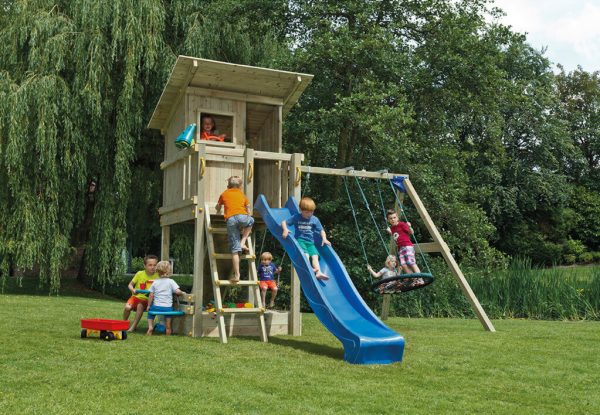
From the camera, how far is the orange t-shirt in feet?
29.0

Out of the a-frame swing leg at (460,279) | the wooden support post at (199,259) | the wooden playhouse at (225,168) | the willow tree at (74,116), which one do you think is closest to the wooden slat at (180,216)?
the wooden playhouse at (225,168)

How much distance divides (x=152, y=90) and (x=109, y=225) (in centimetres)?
339

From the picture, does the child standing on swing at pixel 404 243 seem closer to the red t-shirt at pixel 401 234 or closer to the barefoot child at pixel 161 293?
the red t-shirt at pixel 401 234

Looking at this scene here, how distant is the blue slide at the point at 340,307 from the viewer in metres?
6.71

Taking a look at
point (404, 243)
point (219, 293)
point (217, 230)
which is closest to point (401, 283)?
point (404, 243)

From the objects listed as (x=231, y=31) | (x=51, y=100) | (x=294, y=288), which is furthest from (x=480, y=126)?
(x=294, y=288)

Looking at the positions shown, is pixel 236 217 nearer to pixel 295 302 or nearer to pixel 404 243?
pixel 295 302

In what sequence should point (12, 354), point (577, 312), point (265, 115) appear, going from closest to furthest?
1. point (12, 354)
2. point (265, 115)
3. point (577, 312)

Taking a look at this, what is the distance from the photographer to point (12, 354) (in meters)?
6.36

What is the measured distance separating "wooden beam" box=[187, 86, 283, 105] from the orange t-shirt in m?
2.06

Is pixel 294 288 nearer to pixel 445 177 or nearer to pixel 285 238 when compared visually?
pixel 285 238

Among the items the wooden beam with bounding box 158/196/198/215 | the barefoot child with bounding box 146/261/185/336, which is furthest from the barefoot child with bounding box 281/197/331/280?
the barefoot child with bounding box 146/261/185/336

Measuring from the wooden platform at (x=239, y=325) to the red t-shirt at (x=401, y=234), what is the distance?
7.19 feet

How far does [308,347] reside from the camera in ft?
25.8
